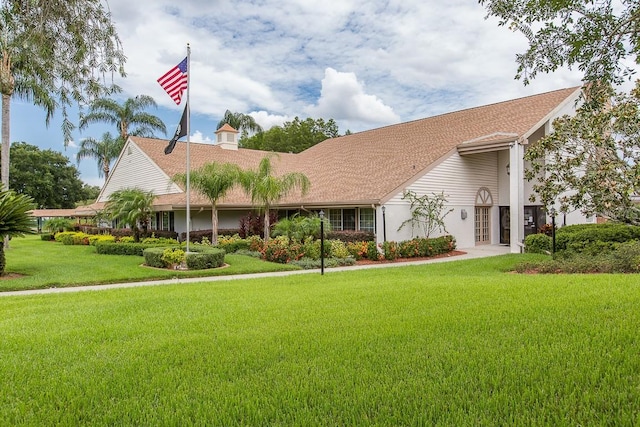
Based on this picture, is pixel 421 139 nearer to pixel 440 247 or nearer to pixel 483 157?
pixel 483 157

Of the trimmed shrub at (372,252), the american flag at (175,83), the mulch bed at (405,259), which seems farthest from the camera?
the trimmed shrub at (372,252)

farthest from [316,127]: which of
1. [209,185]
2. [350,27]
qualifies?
[350,27]

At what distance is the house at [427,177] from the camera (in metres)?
19.5

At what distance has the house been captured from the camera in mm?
19531

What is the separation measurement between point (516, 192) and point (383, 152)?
26.0 feet

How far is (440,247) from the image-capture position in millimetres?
19266

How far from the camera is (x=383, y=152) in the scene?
25000 mm

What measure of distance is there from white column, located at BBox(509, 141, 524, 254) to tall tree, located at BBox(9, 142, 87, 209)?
52812 mm

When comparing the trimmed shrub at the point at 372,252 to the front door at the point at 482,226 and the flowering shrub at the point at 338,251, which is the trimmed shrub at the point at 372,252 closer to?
the flowering shrub at the point at 338,251

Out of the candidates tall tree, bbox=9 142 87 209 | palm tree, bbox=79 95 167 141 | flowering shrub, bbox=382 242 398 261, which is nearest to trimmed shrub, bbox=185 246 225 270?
flowering shrub, bbox=382 242 398 261

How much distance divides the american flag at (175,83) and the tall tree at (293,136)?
3123cm

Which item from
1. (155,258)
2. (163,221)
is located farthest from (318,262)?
(163,221)

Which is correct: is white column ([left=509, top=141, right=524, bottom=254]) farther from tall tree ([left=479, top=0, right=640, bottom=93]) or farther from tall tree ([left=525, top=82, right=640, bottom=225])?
tall tree ([left=479, top=0, right=640, bottom=93])

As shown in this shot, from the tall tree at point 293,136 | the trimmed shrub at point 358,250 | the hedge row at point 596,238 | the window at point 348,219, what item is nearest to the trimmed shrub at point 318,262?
the trimmed shrub at point 358,250
